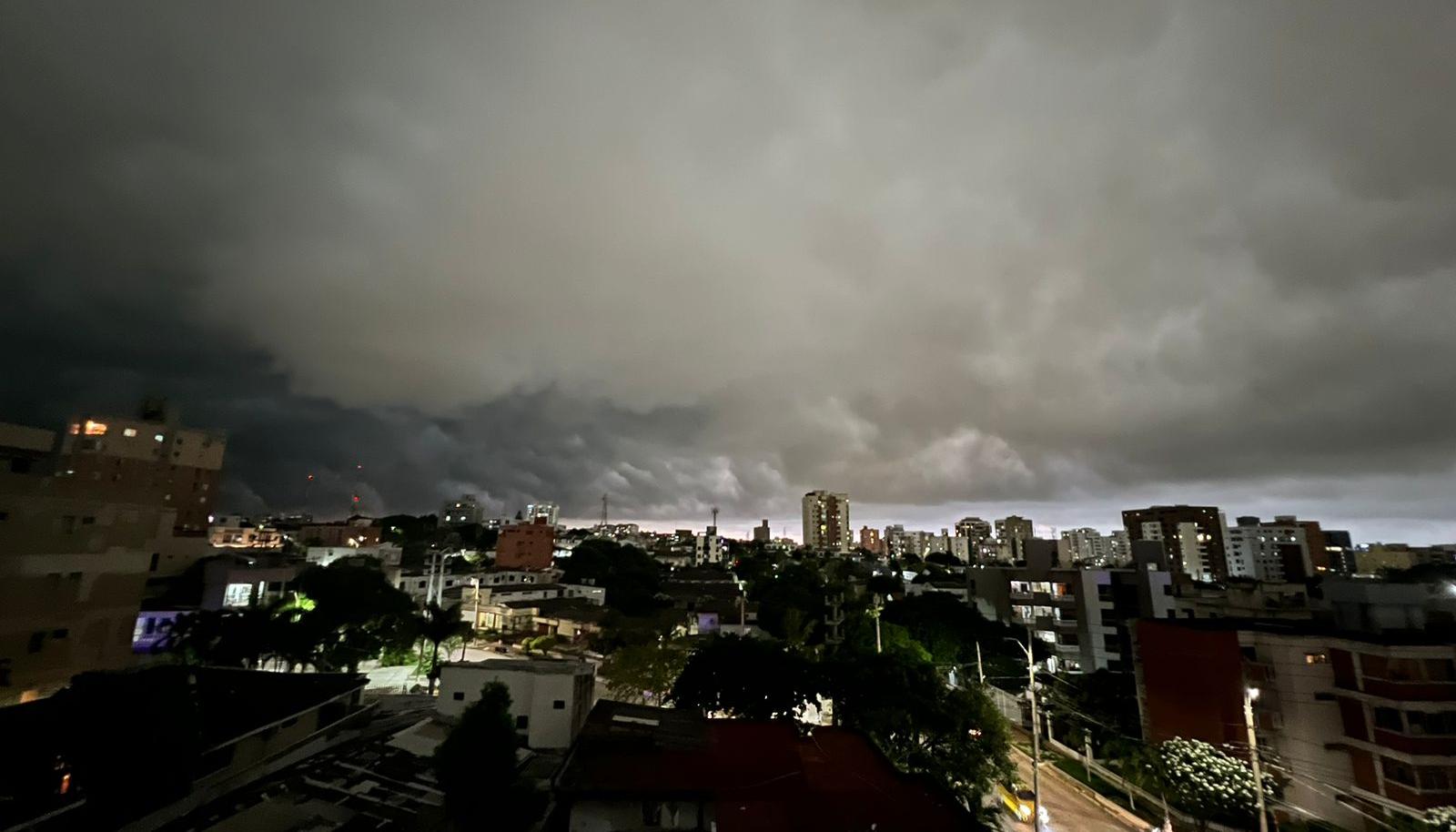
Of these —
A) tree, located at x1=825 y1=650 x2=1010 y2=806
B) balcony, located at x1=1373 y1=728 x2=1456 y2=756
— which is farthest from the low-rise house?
balcony, located at x1=1373 y1=728 x2=1456 y2=756

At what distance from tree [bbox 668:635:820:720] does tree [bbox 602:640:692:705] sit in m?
5.17

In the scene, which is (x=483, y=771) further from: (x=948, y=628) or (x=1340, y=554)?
(x=1340, y=554)

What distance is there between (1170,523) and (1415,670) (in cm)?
14544

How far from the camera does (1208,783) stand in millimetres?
28500

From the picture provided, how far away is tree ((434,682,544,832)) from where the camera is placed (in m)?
22.9

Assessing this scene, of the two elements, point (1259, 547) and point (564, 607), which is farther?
point (1259, 547)

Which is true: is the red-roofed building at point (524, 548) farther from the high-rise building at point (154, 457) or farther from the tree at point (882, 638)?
the tree at point (882, 638)

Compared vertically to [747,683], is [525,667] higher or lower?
higher

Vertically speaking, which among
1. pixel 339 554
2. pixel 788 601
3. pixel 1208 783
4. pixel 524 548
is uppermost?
pixel 524 548

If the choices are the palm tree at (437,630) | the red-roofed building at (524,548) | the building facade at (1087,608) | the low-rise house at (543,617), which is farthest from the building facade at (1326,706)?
the red-roofed building at (524,548)

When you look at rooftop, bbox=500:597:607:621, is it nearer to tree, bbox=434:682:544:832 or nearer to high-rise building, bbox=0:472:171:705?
high-rise building, bbox=0:472:171:705

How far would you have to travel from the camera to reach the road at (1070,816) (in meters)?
30.7

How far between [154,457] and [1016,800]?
110m

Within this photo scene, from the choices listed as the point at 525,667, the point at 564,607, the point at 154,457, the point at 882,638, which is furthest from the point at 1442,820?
the point at 154,457
